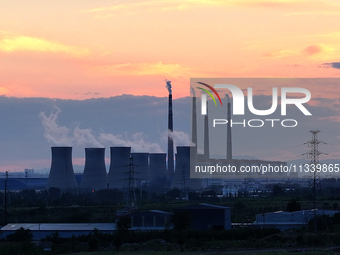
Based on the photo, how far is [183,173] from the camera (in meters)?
58.2

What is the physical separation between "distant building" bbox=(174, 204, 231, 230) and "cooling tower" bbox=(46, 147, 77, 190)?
25739 millimetres

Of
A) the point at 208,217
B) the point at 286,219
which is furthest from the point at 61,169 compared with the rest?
the point at 208,217

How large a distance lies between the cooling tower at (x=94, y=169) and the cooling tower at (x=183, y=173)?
25.8 feet

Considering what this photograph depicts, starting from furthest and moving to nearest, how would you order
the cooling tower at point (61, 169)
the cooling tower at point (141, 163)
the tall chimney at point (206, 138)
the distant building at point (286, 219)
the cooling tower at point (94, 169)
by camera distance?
the tall chimney at point (206, 138) < the cooling tower at point (141, 163) < the cooling tower at point (94, 169) < the cooling tower at point (61, 169) < the distant building at point (286, 219)

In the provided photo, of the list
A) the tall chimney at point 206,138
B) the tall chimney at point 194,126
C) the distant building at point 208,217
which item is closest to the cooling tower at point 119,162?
the tall chimney at point 194,126

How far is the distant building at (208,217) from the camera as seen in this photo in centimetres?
2497

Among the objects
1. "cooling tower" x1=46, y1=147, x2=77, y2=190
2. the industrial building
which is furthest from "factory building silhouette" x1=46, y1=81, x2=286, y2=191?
the industrial building

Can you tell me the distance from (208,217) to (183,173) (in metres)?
33.0

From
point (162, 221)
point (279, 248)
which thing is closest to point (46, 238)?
point (162, 221)

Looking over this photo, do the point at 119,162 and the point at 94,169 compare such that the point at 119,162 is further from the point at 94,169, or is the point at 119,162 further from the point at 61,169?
the point at 61,169

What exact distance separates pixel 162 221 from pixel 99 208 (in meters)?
12.5

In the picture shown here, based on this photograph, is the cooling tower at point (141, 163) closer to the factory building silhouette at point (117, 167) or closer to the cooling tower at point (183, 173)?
the factory building silhouette at point (117, 167)

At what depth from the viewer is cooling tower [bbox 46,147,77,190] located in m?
49.0

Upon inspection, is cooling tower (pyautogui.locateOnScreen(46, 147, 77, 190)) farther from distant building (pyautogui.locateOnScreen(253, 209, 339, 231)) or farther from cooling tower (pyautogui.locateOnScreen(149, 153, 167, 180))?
distant building (pyautogui.locateOnScreen(253, 209, 339, 231))
